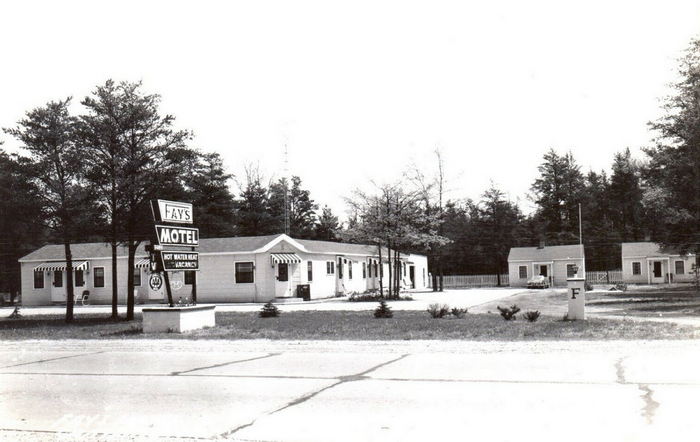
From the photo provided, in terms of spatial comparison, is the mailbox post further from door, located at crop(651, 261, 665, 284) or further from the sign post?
door, located at crop(651, 261, 665, 284)

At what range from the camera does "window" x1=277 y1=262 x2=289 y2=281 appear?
36375 millimetres

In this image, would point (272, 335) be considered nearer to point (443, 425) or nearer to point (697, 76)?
point (443, 425)

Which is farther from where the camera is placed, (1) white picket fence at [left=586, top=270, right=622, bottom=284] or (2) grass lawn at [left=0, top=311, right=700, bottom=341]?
(1) white picket fence at [left=586, top=270, right=622, bottom=284]

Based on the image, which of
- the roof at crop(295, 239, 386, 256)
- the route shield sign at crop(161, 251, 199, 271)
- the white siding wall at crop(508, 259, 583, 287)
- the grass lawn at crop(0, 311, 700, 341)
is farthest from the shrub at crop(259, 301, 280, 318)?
the white siding wall at crop(508, 259, 583, 287)

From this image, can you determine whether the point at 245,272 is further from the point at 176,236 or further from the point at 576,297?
the point at 576,297

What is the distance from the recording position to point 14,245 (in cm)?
5503

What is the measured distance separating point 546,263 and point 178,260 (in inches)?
1717

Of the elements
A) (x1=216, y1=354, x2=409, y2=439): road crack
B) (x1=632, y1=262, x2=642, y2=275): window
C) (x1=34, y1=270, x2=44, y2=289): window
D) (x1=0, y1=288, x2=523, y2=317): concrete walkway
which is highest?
(x1=34, y1=270, x2=44, y2=289): window

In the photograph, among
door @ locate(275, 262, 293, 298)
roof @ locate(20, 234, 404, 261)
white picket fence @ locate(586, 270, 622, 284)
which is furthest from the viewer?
white picket fence @ locate(586, 270, 622, 284)

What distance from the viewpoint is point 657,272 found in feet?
179

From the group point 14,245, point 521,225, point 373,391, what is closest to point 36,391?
point 373,391

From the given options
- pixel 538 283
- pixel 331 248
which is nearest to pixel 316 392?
pixel 331 248

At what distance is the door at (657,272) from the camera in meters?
54.3

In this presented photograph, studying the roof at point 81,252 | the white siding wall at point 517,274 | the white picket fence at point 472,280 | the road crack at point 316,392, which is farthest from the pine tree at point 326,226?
the road crack at point 316,392
